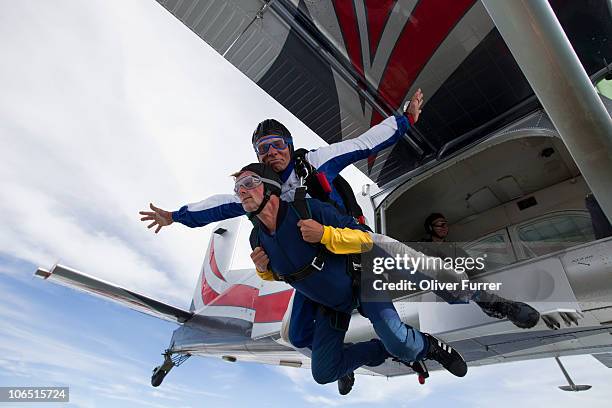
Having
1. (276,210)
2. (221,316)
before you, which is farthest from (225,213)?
(221,316)

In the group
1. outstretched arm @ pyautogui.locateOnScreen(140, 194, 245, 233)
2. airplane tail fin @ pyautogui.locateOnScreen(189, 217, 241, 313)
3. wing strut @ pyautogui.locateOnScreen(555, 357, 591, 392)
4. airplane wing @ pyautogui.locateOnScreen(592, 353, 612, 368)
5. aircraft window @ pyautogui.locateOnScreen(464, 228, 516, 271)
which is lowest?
wing strut @ pyautogui.locateOnScreen(555, 357, 591, 392)

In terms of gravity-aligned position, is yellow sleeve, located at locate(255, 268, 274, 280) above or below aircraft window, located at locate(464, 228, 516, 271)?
below

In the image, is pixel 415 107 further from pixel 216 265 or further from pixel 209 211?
pixel 216 265

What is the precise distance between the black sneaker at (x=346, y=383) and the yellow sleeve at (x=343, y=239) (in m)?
1.65

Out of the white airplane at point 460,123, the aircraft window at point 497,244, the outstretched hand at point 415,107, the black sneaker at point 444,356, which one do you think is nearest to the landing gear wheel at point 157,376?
the white airplane at point 460,123

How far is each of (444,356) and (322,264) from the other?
3.44 feet

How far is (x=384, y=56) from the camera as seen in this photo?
325cm

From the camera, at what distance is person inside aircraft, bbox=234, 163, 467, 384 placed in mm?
1975

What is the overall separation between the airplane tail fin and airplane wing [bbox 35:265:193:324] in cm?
85

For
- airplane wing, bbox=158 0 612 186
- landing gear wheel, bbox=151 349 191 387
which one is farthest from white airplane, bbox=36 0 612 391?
landing gear wheel, bbox=151 349 191 387

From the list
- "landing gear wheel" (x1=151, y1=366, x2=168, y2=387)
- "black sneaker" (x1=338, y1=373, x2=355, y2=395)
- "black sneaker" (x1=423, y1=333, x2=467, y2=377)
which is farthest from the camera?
"landing gear wheel" (x1=151, y1=366, x2=168, y2=387)

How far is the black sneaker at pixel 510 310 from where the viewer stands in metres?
2.36

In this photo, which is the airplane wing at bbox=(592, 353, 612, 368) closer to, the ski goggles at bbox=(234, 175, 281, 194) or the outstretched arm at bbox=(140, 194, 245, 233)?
the outstretched arm at bbox=(140, 194, 245, 233)

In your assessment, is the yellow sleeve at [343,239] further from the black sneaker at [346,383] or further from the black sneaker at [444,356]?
the black sneaker at [346,383]
